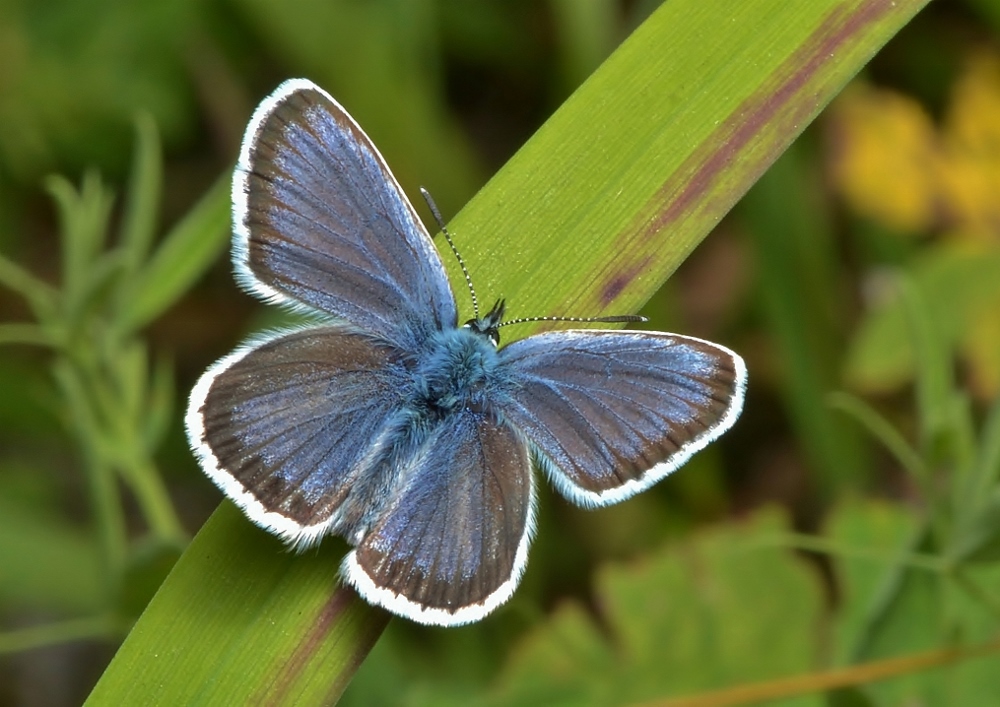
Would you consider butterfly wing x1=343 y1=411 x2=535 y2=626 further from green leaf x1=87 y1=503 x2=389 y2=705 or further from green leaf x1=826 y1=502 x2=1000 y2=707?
green leaf x1=826 y1=502 x2=1000 y2=707

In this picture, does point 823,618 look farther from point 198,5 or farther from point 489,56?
point 198,5

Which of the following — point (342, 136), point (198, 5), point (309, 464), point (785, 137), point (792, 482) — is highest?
point (198, 5)

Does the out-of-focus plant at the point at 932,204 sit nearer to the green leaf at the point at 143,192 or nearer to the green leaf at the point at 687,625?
the green leaf at the point at 687,625

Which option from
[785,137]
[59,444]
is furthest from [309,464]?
[59,444]

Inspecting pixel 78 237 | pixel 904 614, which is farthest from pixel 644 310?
pixel 78 237

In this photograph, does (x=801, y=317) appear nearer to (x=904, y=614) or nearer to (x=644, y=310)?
(x=644, y=310)

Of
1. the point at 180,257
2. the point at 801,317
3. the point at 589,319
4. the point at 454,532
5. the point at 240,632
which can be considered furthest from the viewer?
the point at 801,317
